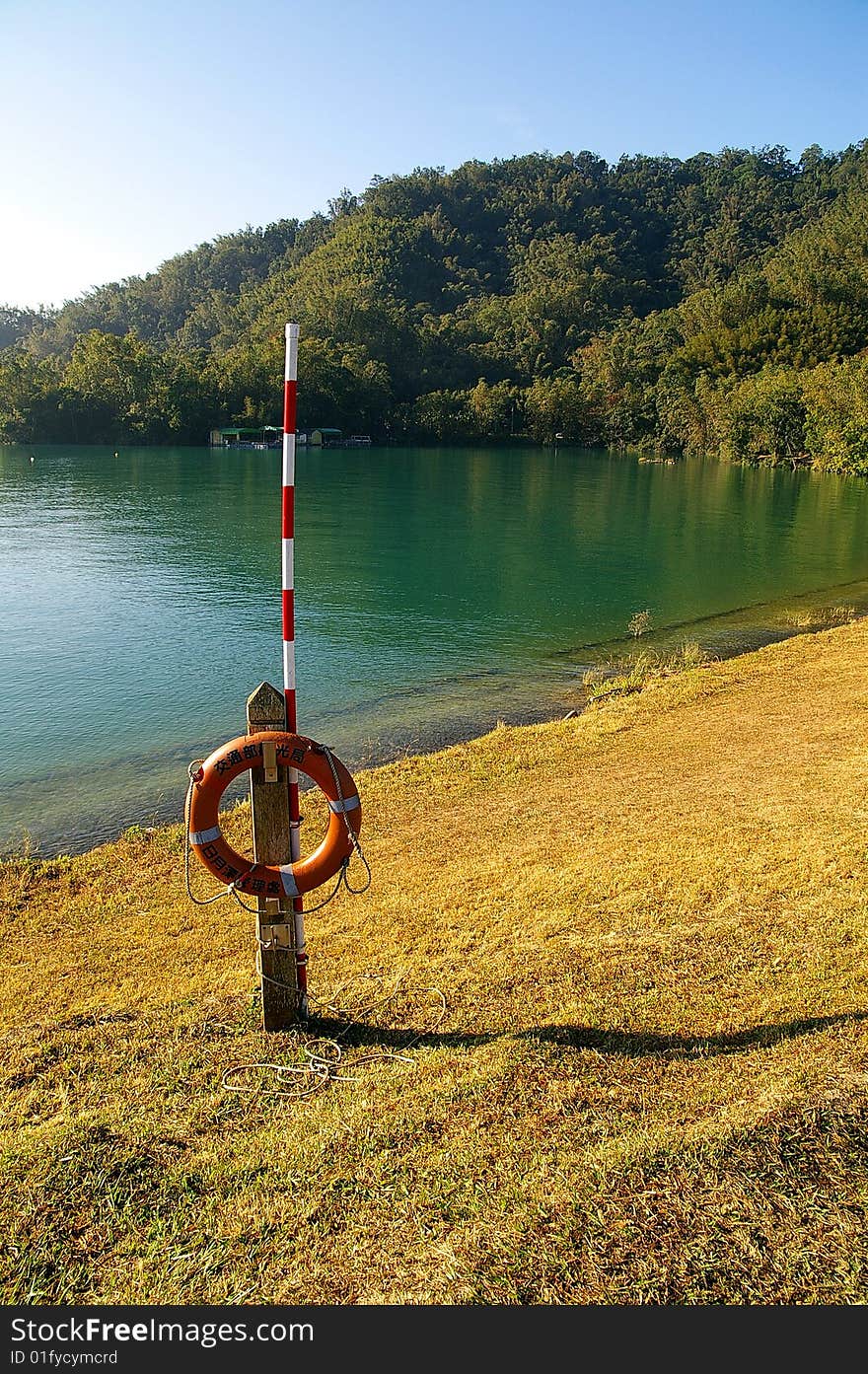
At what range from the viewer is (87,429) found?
79.2m

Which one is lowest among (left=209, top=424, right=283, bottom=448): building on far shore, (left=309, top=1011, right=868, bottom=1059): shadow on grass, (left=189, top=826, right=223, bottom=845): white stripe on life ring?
(left=309, top=1011, right=868, bottom=1059): shadow on grass

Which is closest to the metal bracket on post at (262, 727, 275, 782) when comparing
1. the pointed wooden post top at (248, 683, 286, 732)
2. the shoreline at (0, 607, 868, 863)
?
the pointed wooden post top at (248, 683, 286, 732)

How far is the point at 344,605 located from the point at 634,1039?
54.1 feet

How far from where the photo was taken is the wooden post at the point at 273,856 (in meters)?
3.56

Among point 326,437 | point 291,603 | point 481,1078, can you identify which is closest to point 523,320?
point 326,437

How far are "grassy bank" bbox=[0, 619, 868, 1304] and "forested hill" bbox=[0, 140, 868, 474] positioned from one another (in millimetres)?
53772

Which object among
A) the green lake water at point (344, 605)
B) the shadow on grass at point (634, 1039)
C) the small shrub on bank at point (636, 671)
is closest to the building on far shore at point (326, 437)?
the green lake water at point (344, 605)

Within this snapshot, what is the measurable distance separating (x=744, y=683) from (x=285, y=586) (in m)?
8.31

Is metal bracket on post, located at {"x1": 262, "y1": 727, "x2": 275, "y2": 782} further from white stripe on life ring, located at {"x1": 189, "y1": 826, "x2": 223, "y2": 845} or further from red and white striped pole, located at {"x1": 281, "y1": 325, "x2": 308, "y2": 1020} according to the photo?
white stripe on life ring, located at {"x1": 189, "y1": 826, "x2": 223, "y2": 845}

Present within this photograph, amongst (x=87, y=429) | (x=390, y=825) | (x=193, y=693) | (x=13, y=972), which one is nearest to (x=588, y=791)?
(x=390, y=825)

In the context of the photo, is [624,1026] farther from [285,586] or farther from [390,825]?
[390,825]

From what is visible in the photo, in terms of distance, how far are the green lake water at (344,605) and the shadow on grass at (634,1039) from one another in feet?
16.7

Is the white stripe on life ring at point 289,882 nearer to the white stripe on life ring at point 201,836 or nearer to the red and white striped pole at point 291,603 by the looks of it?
the red and white striped pole at point 291,603

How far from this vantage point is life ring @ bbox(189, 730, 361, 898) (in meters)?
3.51
